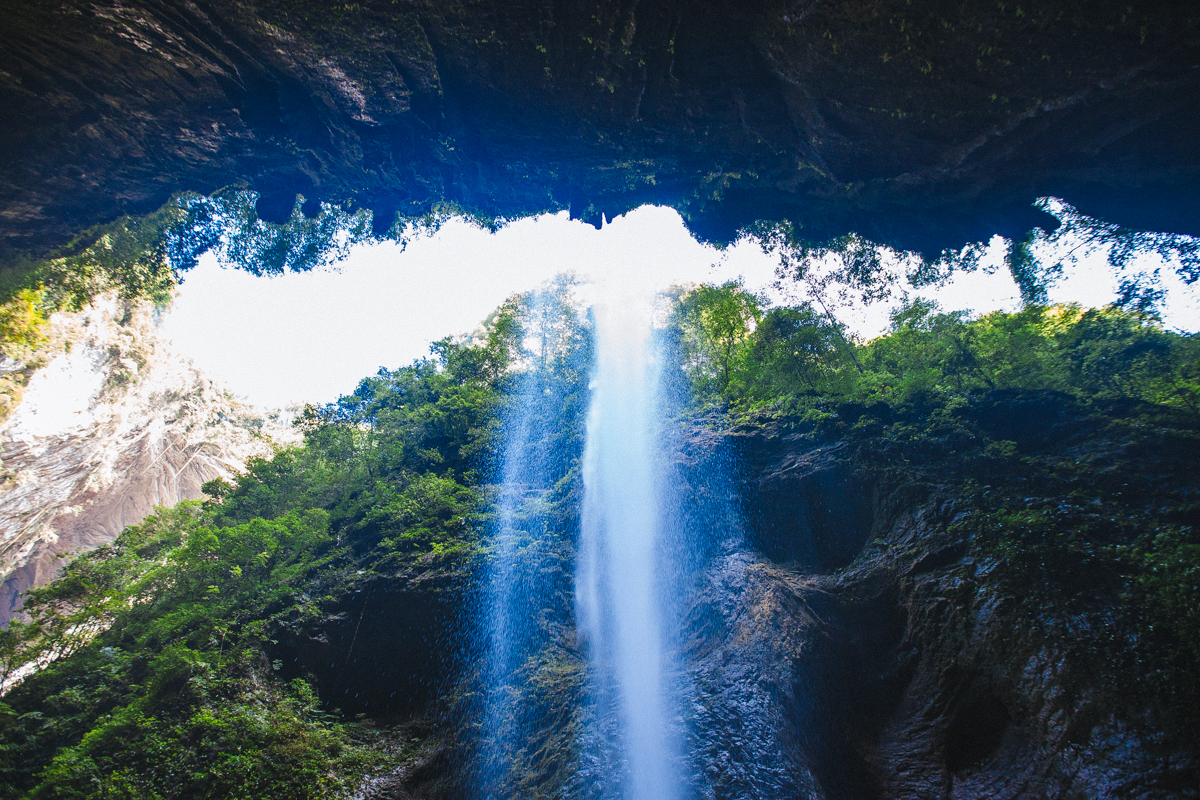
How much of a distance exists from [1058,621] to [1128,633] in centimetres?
54

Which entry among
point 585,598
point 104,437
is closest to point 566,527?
point 585,598

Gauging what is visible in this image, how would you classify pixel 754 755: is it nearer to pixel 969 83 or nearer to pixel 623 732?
pixel 623 732

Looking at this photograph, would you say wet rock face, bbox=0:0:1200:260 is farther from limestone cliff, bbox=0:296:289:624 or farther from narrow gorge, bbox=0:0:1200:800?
limestone cliff, bbox=0:296:289:624

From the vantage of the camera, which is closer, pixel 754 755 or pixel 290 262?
pixel 754 755

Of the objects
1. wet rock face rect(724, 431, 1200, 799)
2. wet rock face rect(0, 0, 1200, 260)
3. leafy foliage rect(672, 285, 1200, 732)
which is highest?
wet rock face rect(0, 0, 1200, 260)

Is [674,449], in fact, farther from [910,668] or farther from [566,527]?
[910,668]

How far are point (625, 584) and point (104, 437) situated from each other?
25.7 metres

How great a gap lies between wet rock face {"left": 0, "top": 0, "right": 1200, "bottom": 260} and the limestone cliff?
7827 millimetres

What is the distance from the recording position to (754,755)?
19.6 ft

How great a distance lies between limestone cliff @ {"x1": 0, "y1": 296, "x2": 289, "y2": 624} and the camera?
14227mm

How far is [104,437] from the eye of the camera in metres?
19.1

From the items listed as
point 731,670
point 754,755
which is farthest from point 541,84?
point 754,755

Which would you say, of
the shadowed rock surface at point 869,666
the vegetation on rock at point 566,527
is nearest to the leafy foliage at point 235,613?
the vegetation on rock at point 566,527

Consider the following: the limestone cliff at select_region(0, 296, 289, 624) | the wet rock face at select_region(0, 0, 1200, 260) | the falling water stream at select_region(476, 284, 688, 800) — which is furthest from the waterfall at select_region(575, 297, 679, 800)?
the limestone cliff at select_region(0, 296, 289, 624)
